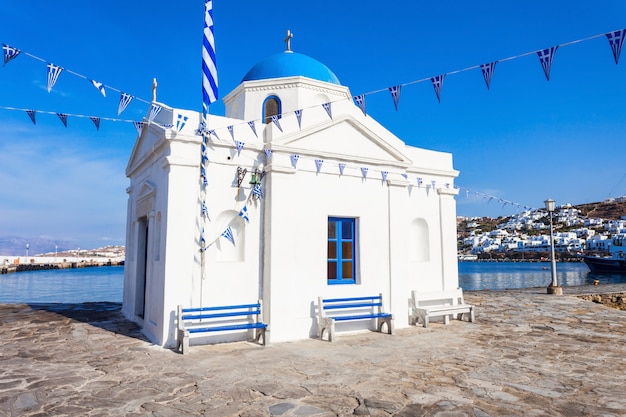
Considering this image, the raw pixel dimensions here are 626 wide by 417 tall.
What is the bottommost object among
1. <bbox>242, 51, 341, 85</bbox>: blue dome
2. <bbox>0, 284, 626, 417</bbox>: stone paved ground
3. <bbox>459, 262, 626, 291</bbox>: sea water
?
<bbox>459, 262, 626, 291</bbox>: sea water

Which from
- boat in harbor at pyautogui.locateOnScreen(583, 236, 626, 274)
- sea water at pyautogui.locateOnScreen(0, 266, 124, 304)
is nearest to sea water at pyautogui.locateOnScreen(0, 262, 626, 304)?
sea water at pyautogui.locateOnScreen(0, 266, 124, 304)

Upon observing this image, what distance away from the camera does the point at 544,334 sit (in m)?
8.91

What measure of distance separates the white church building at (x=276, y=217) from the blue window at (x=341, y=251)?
0.02m

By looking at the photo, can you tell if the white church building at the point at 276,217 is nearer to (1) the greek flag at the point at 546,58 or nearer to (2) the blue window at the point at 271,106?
(2) the blue window at the point at 271,106

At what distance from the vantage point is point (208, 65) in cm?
861

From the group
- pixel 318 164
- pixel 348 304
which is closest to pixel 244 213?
pixel 318 164

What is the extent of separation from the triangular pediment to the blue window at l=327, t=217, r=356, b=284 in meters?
1.55

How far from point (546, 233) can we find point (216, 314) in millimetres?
132173

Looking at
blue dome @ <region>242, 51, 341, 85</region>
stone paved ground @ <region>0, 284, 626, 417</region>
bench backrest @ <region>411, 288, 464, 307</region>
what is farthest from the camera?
blue dome @ <region>242, 51, 341, 85</region>

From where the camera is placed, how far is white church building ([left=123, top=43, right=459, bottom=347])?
805cm

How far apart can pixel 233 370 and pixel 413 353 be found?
10.4 ft

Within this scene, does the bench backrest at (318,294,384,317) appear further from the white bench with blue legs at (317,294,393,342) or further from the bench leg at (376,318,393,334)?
the bench leg at (376,318,393,334)

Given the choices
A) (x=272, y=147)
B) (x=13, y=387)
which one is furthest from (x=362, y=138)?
(x=13, y=387)

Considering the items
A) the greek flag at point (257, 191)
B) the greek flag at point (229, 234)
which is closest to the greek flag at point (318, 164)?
the greek flag at point (257, 191)
